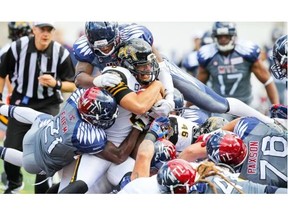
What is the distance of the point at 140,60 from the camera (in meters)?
4.98

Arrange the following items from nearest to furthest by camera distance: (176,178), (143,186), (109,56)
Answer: (176,178) → (143,186) → (109,56)

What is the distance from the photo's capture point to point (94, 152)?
16.4 feet

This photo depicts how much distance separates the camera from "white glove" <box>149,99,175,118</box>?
503cm

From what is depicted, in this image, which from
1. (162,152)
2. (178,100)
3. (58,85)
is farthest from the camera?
(58,85)

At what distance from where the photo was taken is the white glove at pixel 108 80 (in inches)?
194

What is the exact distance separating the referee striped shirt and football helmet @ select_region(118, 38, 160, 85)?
160 centimetres

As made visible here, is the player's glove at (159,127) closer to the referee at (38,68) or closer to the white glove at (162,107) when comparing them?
the white glove at (162,107)

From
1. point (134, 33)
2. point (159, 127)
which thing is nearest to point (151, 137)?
point (159, 127)

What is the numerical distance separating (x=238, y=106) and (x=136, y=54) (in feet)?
3.44

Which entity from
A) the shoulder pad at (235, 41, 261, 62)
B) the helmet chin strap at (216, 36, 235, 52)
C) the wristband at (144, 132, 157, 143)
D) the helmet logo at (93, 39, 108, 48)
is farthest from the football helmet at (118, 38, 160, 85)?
the helmet chin strap at (216, 36, 235, 52)

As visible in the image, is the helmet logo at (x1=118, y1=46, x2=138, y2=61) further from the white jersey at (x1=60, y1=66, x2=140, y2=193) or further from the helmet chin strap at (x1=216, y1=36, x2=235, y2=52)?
the helmet chin strap at (x1=216, y1=36, x2=235, y2=52)

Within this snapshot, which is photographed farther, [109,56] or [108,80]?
[109,56]

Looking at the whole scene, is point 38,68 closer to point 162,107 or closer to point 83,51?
point 83,51

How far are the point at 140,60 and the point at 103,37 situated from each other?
305 millimetres
